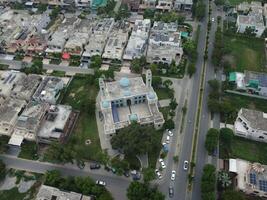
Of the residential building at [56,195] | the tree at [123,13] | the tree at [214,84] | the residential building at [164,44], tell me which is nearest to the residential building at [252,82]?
the tree at [214,84]

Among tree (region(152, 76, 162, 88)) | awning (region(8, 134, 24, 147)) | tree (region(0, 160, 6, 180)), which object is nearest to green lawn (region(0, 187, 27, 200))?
tree (region(0, 160, 6, 180))

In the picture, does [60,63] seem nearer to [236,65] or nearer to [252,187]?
[236,65]

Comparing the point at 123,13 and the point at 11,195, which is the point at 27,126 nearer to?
the point at 11,195

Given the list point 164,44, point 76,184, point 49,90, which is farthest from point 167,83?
point 76,184

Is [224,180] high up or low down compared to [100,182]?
up

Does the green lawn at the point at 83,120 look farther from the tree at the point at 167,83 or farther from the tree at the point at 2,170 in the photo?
the tree at the point at 167,83

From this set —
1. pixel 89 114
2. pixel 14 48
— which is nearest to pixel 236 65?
pixel 89 114
